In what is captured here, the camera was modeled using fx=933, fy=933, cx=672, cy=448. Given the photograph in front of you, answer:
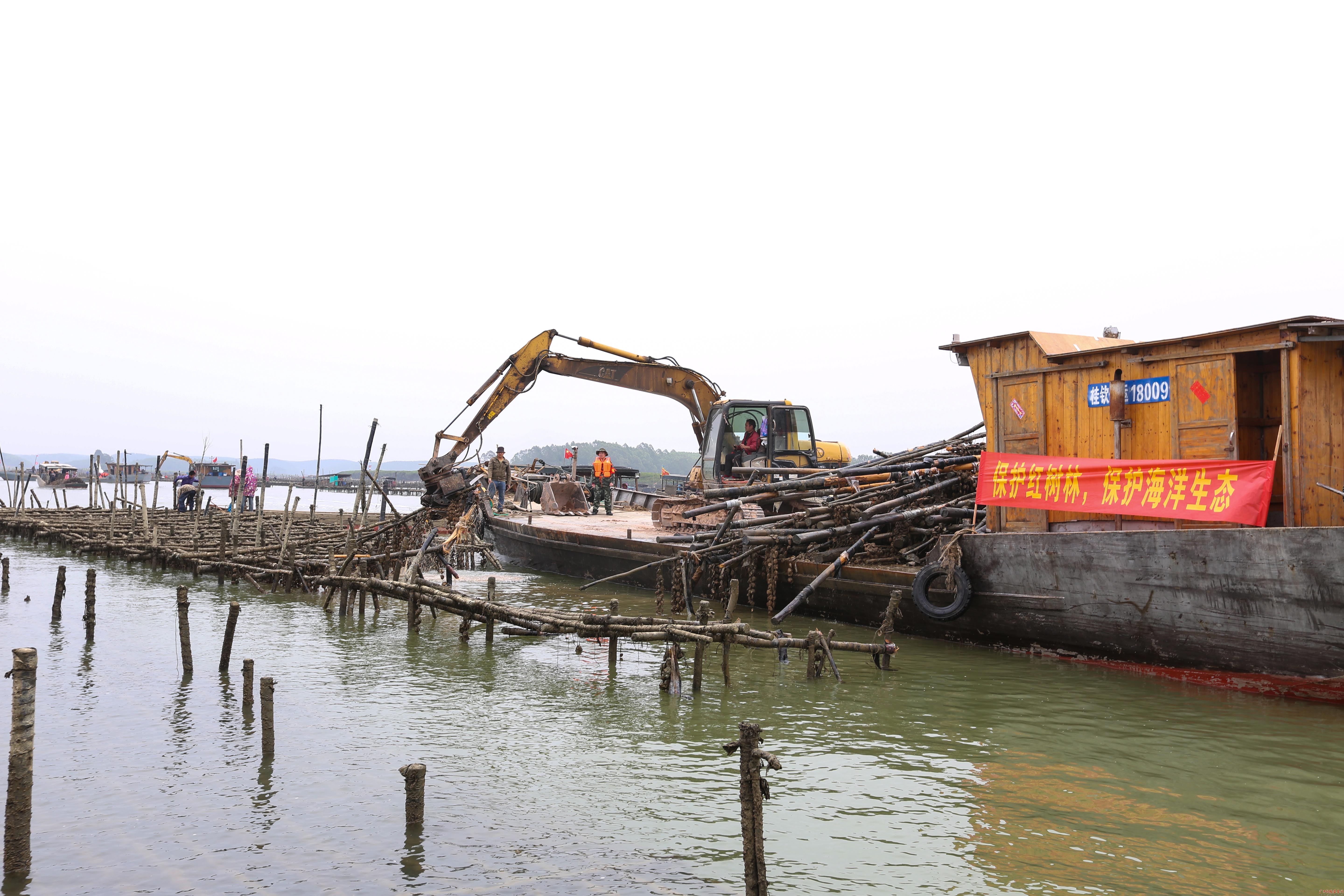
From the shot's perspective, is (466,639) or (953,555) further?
(466,639)

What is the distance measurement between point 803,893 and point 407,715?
5.60 metres

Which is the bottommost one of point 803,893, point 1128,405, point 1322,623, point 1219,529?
point 803,893

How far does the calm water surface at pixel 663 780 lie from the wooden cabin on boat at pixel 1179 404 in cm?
222

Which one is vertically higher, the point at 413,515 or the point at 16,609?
the point at 413,515

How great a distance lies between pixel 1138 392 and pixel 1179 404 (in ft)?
1.75

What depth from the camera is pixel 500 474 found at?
88.9ft

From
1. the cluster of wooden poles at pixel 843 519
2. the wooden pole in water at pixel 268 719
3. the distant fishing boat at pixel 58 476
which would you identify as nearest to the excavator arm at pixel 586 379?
the cluster of wooden poles at pixel 843 519

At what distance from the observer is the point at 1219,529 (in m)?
10.1

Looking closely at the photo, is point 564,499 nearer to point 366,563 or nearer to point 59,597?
point 366,563

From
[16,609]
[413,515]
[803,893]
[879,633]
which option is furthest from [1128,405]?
[16,609]

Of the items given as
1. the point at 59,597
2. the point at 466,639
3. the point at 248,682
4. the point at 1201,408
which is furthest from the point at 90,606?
the point at 1201,408

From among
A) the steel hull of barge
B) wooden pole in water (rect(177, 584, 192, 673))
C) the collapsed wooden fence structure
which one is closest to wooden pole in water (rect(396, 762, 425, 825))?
the collapsed wooden fence structure

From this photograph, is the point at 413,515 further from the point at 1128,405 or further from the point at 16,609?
the point at 1128,405

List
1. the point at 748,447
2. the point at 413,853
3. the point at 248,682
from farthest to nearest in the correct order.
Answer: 1. the point at 748,447
2. the point at 248,682
3. the point at 413,853
